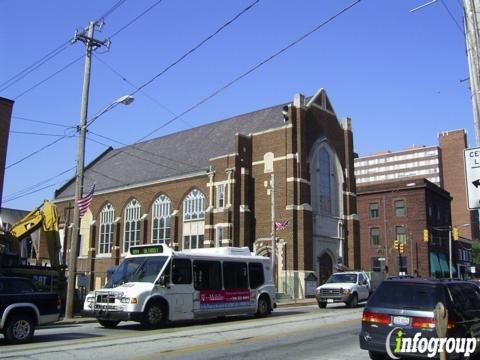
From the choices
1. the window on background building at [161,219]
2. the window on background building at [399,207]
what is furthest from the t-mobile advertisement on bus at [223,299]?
the window on background building at [399,207]

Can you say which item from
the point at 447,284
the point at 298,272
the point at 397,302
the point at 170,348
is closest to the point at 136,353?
the point at 170,348

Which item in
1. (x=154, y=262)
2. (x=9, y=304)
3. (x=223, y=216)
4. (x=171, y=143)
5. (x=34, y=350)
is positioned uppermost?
(x=171, y=143)

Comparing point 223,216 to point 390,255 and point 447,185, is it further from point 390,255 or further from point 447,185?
point 447,185

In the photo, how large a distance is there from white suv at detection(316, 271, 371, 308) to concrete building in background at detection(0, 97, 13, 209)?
16.9m

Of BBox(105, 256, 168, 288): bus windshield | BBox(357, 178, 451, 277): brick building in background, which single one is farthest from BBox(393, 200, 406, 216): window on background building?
BBox(105, 256, 168, 288): bus windshield

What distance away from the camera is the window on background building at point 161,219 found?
5153cm

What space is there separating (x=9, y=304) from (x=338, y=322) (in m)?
10.2

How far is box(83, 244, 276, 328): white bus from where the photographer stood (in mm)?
16391

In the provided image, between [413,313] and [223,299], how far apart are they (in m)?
10.7

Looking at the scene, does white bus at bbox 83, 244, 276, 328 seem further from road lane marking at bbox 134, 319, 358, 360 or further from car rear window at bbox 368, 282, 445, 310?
car rear window at bbox 368, 282, 445, 310

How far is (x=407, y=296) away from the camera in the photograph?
9594 millimetres

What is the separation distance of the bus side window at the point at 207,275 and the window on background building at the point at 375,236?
53913 millimetres

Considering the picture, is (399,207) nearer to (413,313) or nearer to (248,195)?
(248,195)

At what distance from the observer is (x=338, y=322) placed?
58.7 feet
